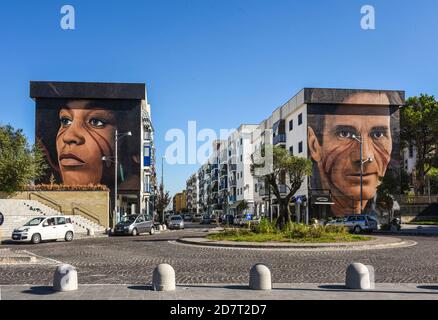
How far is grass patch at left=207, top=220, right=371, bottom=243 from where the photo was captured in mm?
24594

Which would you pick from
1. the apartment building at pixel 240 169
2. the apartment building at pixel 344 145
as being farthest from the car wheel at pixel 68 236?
the apartment building at pixel 240 169

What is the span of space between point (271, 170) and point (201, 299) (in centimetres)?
1996

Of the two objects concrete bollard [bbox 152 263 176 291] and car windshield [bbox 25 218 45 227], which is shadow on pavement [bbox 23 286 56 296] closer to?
concrete bollard [bbox 152 263 176 291]

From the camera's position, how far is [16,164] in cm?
3053

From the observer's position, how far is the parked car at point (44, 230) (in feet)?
92.1

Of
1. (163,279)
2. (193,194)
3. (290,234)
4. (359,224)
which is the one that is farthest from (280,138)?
(193,194)

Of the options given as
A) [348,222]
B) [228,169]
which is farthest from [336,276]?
[228,169]

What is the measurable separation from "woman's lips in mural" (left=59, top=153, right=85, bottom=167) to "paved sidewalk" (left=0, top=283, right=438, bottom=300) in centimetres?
4586

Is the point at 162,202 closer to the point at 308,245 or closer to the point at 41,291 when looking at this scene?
the point at 308,245

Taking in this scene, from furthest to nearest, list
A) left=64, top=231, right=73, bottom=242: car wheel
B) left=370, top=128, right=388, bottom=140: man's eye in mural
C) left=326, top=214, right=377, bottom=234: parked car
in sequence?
1. left=370, top=128, right=388, bottom=140: man's eye in mural
2. left=326, top=214, right=377, bottom=234: parked car
3. left=64, top=231, right=73, bottom=242: car wheel

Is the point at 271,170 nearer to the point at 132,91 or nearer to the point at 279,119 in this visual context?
the point at 132,91

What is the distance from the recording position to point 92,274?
13.9 m

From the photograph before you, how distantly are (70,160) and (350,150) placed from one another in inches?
1209

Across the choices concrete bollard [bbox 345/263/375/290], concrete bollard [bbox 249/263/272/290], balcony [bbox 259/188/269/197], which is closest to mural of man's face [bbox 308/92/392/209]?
balcony [bbox 259/188/269/197]
